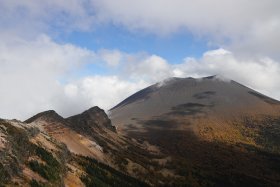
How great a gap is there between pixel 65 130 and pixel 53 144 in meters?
66.4

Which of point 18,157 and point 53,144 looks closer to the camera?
point 18,157

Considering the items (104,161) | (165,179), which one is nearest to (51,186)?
(104,161)

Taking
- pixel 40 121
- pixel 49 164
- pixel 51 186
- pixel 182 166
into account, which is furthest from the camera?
pixel 182 166

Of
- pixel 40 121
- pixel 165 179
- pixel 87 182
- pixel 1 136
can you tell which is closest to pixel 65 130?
pixel 40 121

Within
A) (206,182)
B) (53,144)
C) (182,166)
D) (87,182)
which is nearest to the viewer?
(87,182)

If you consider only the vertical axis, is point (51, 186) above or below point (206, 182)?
above

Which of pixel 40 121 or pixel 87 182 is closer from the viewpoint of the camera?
pixel 87 182

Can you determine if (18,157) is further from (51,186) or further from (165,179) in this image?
(165,179)

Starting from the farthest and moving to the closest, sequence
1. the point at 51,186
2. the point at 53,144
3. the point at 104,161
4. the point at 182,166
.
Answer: the point at 182,166 → the point at 104,161 → the point at 53,144 → the point at 51,186

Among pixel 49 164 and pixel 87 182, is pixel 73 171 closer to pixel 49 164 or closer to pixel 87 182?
pixel 87 182

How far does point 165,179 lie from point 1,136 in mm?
104444

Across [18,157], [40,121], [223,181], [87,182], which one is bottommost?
[223,181]

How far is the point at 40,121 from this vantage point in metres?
164

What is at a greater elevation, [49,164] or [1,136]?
[1,136]
